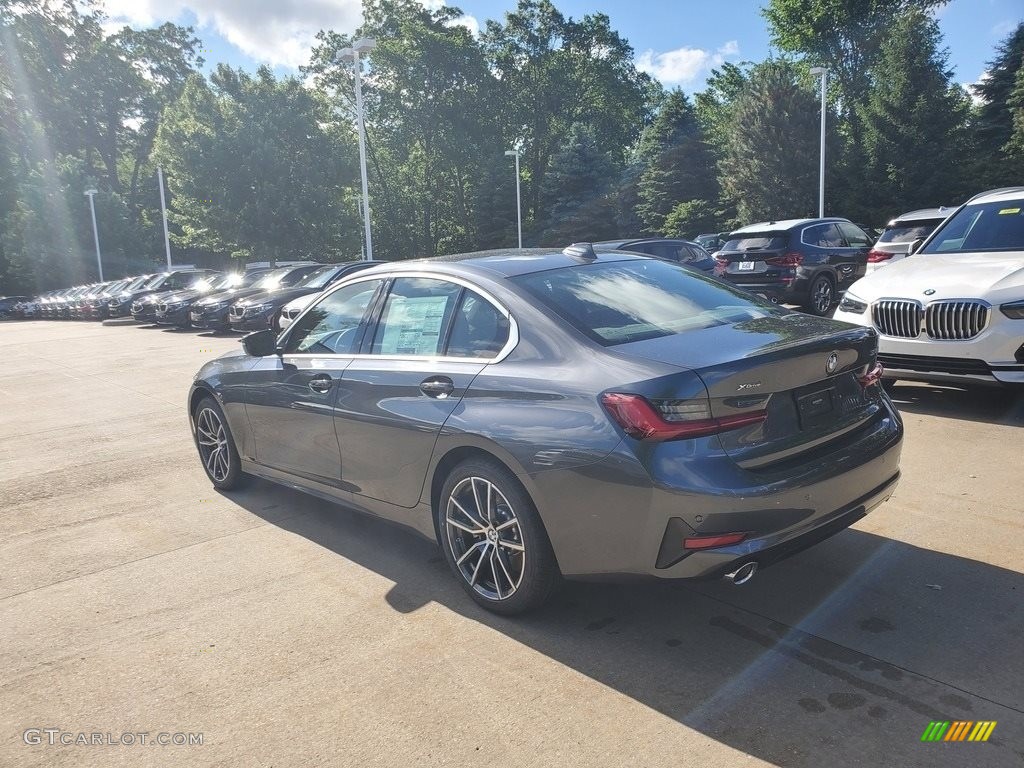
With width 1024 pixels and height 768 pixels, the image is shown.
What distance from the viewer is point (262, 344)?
5.17m

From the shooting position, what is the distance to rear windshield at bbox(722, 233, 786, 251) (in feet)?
43.0

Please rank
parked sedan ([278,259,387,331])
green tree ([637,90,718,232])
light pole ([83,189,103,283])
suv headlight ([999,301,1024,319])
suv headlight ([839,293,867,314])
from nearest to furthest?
suv headlight ([999,301,1024,319]) → suv headlight ([839,293,867,314]) → parked sedan ([278,259,387,331]) → green tree ([637,90,718,232]) → light pole ([83,189,103,283])

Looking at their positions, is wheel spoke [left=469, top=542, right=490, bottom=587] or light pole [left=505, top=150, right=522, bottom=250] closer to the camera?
wheel spoke [left=469, top=542, right=490, bottom=587]

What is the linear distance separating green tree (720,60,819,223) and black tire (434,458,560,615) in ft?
135

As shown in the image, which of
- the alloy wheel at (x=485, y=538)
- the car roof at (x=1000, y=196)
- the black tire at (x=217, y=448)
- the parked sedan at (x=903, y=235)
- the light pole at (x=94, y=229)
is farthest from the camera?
the light pole at (x=94, y=229)

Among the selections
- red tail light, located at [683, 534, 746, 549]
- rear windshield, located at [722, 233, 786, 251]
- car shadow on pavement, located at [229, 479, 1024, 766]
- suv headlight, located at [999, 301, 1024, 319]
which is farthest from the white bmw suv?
rear windshield, located at [722, 233, 786, 251]

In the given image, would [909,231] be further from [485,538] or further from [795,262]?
[485,538]

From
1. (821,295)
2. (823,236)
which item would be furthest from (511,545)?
(823,236)

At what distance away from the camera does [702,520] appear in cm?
290

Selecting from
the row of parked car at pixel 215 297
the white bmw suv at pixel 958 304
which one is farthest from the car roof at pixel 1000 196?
the row of parked car at pixel 215 297

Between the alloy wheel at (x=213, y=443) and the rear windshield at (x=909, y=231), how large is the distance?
10.7 metres

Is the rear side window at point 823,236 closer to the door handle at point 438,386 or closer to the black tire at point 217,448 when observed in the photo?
the black tire at point 217,448

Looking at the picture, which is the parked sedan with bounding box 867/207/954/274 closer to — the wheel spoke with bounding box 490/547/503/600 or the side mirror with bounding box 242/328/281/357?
the side mirror with bounding box 242/328/281/357

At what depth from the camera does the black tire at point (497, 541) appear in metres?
3.33
